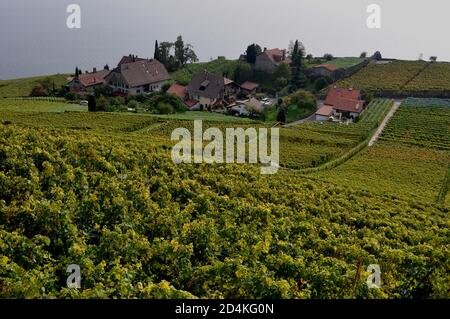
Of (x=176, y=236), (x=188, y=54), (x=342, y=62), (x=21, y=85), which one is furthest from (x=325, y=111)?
(x=21, y=85)

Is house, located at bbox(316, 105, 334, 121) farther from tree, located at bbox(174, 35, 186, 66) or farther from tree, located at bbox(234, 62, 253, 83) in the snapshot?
tree, located at bbox(174, 35, 186, 66)

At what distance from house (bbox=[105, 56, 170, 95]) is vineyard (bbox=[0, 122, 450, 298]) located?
50.7 metres

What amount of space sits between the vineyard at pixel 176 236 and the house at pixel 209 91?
45.0 m

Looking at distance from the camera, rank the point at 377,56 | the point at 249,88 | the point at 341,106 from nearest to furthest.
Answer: the point at 341,106, the point at 249,88, the point at 377,56

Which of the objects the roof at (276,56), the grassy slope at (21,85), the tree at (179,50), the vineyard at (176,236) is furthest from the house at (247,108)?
the vineyard at (176,236)

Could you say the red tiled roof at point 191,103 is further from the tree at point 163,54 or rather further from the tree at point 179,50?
the tree at point 179,50

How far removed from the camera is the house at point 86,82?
250 ft

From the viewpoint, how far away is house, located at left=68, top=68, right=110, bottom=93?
7612cm

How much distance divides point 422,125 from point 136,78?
1769 inches

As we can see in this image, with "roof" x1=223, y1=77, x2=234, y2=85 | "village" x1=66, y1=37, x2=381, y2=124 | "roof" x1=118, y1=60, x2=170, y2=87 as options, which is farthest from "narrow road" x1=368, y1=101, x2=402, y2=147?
"roof" x1=118, y1=60, x2=170, y2=87

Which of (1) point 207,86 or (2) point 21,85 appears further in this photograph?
(2) point 21,85

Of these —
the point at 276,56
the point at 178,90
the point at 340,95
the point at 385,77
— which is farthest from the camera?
the point at 276,56

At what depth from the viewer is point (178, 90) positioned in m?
72.9

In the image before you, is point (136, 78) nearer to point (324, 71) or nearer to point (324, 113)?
point (324, 113)
